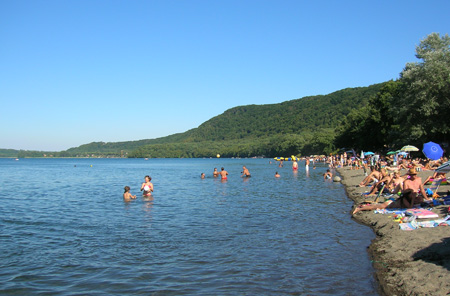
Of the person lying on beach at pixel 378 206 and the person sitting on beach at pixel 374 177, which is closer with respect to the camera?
the person lying on beach at pixel 378 206

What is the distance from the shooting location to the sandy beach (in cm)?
629

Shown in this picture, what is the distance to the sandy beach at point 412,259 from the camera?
20.6 ft

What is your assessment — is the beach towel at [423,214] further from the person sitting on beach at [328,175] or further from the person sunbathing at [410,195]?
the person sitting on beach at [328,175]

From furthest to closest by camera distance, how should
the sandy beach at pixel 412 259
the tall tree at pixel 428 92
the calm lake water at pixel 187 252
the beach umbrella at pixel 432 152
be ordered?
the tall tree at pixel 428 92 < the beach umbrella at pixel 432 152 < the calm lake water at pixel 187 252 < the sandy beach at pixel 412 259

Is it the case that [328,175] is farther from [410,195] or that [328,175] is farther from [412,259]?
[412,259]

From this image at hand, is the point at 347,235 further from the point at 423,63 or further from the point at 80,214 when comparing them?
the point at 423,63

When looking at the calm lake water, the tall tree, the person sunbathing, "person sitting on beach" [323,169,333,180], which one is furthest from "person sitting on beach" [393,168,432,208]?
the tall tree

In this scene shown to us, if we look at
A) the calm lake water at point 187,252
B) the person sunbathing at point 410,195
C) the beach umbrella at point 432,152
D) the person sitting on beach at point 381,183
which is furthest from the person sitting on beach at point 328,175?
the person sunbathing at point 410,195

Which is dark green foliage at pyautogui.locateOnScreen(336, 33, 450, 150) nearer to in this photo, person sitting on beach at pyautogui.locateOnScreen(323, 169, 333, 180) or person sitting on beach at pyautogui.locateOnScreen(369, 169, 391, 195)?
person sitting on beach at pyautogui.locateOnScreen(323, 169, 333, 180)

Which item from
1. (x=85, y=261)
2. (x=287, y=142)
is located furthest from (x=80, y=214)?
(x=287, y=142)

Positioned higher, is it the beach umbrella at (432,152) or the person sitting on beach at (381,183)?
the beach umbrella at (432,152)

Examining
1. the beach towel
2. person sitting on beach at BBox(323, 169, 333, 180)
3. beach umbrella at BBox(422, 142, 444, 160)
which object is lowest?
person sitting on beach at BBox(323, 169, 333, 180)

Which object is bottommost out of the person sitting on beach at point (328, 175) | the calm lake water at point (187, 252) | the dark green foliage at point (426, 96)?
the calm lake water at point (187, 252)

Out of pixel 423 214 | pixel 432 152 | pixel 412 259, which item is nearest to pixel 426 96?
pixel 432 152
